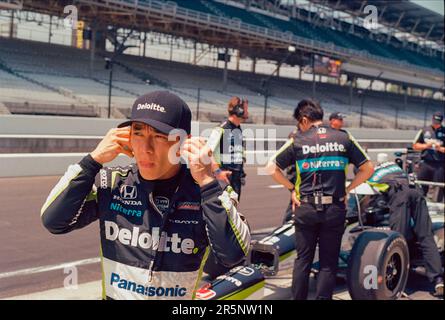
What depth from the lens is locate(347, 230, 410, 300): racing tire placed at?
4406mm

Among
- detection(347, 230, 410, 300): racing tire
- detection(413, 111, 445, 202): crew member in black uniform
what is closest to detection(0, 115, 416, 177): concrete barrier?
detection(347, 230, 410, 300): racing tire

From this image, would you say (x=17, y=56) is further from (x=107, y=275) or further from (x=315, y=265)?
(x=107, y=275)

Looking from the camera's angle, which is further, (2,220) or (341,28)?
(341,28)

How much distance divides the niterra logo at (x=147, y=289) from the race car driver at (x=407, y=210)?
3.36 m

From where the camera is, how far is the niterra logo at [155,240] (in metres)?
1.95

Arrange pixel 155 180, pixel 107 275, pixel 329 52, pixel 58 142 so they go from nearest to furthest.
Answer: pixel 155 180, pixel 107 275, pixel 58 142, pixel 329 52

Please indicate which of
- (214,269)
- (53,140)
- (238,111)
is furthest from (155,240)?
(53,140)

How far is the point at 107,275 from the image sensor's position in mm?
2084

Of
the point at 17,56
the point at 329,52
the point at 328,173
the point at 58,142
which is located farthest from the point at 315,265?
the point at 329,52

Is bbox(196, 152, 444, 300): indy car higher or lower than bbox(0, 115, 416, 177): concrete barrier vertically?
lower

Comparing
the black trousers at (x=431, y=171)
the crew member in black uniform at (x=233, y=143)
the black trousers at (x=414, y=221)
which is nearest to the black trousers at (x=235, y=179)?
the crew member in black uniform at (x=233, y=143)

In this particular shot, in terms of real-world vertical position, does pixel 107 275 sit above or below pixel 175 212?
below

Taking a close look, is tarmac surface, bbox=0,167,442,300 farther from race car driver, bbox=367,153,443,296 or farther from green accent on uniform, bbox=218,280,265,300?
green accent on uniform, bbox=218,280,265,300

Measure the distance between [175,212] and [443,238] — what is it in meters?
4.23
